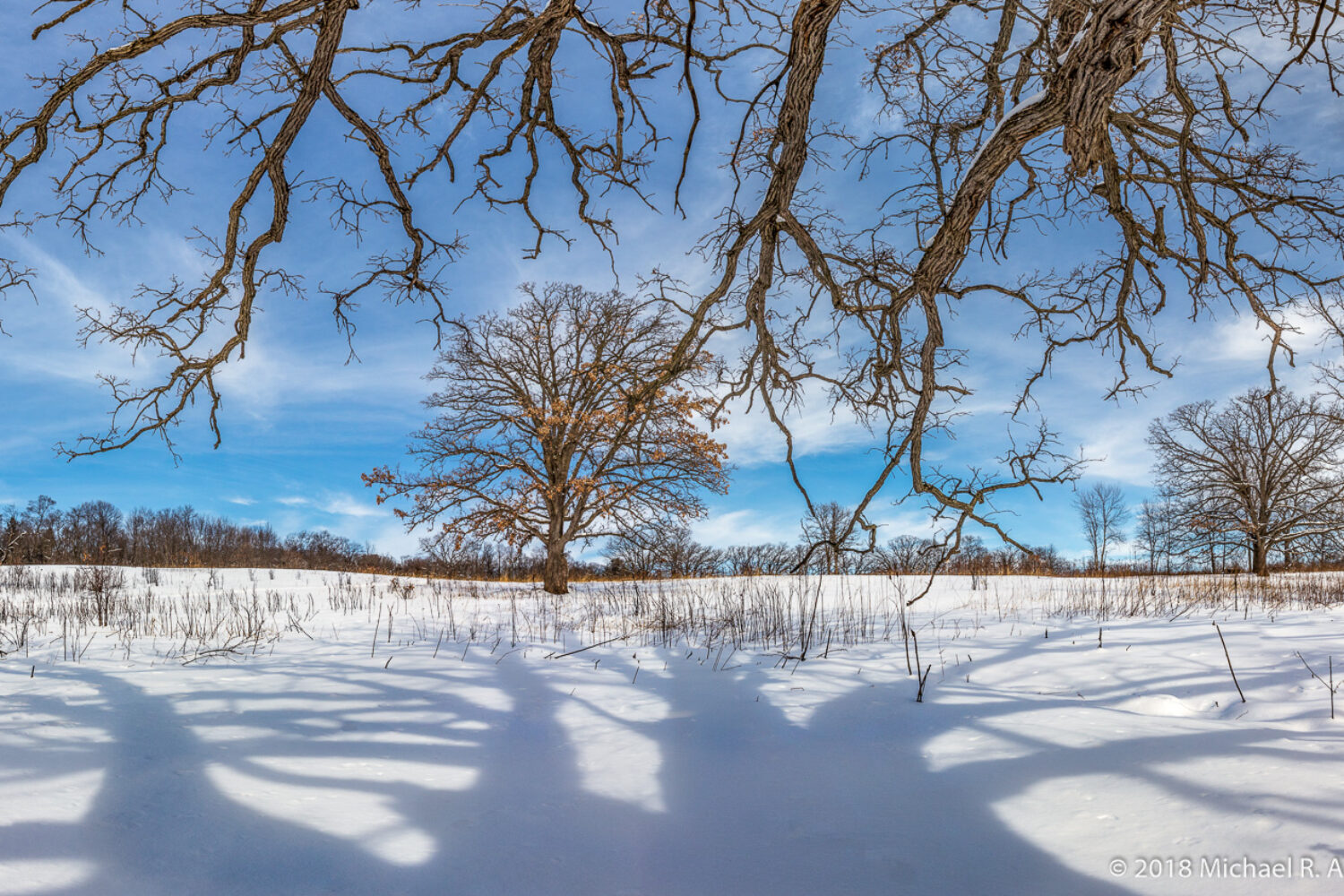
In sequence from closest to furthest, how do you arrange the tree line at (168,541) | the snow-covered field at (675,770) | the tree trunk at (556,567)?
the snow-covered field at (675,770)
the tree trunk at (556,567)
the tree line at (168,541)

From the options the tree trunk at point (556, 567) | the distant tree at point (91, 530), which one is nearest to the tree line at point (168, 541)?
the distant tree at point (91, 530)

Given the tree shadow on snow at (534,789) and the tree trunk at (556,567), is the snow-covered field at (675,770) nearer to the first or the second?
the tree shadow on snow at (534,789)

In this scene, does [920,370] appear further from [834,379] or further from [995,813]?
[995,813]

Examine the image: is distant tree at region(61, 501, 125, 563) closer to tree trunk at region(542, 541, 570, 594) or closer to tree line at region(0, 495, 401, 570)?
tree line at region(0, 495, 401, 570)

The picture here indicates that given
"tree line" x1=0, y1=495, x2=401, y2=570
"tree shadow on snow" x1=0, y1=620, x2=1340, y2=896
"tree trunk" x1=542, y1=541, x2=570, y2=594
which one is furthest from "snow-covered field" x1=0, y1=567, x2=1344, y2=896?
"tree line" x1=0, y1=495, x2=401, y2=570

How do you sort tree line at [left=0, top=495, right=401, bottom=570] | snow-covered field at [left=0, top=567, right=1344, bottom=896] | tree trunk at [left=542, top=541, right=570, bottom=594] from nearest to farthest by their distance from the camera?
1. snow-covered field at [left=0, top=567, right=1344, bottom=896]
2. tree trunk at [left=542, top=541, right=570, bottom=594]
3. tree line at [left=0, top=495, right=401, bottom=570]

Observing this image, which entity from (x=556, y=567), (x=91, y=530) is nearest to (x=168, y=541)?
(x=91, y=530)

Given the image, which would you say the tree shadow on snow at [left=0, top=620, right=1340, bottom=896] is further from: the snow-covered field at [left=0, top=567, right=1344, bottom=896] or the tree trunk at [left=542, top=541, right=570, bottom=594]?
the tree trunk at [left=542, top=541, right=570, bottom=594]

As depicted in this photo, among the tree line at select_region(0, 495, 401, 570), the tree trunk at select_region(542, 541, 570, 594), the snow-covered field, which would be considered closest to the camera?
the snow-covered field

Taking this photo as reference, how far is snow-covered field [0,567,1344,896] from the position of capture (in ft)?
6.46

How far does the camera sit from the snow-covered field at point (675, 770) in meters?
1.97

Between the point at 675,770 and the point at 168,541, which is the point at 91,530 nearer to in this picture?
the point at 168,541

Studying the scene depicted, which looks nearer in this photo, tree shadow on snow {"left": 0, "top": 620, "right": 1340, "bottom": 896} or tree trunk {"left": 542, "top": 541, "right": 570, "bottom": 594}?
tree shadow on snow {"left": 0, "top": 620, "right": 1340, "bottom": 896}

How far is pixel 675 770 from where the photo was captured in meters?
2.97
